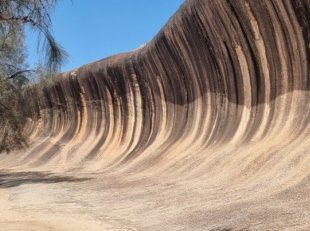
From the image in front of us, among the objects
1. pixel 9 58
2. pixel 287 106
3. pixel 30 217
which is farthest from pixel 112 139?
pixel 30 217

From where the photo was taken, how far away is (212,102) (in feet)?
59.5

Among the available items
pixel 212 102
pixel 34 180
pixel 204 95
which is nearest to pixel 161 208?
pixel 212 102

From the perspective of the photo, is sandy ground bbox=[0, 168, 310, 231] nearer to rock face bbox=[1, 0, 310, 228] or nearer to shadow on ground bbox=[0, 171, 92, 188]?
rock face bbox=[1, 0, 310, 228]

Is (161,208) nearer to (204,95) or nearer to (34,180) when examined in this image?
(204,95)

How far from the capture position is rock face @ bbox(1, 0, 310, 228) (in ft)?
40.4

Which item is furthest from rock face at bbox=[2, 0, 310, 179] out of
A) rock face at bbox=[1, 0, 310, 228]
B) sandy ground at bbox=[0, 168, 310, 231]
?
sandy ground at bbox=[0, 168, 310, 231]

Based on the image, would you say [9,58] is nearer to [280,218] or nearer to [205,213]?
[205,213]

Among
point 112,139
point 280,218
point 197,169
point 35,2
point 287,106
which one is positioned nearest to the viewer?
point 280,218

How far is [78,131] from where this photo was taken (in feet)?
103

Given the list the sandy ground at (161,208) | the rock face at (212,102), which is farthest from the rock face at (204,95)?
the sandy ground at (161,208)

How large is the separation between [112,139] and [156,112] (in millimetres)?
4450

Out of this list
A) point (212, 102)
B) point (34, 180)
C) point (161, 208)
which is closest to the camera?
point (161, 208)

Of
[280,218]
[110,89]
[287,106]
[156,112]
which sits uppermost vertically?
[110,89]

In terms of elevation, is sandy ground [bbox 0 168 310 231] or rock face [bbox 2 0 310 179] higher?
rock face [bbox 2 0 310 179]
